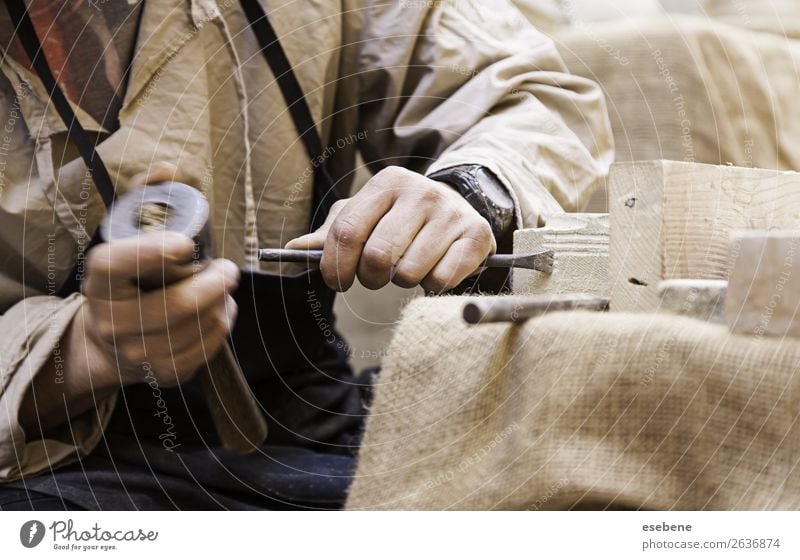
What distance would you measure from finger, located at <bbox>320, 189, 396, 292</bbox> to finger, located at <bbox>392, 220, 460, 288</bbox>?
0.07 ft

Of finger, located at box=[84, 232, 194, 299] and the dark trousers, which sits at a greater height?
finger, located at box=[84, 232, 194, 299]

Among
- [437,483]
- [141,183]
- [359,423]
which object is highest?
[141,183]

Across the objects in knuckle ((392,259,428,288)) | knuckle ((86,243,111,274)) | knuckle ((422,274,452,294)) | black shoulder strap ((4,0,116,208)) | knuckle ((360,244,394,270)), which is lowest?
knuckle ((422,274,452,294))

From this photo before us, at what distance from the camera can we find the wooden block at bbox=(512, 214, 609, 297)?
0.37 m

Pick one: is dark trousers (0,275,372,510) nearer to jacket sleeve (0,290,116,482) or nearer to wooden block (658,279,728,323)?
jacket sleeve (0,290,116,482)

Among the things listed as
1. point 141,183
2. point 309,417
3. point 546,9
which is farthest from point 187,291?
point 546,9

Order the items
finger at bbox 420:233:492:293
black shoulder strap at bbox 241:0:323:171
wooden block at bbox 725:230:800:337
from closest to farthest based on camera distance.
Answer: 1. wooden block at bbox 725:230:800:337
2. finger at bbox 420:233:492:293
3. black shoulder strap at bbox 241:0:323:171

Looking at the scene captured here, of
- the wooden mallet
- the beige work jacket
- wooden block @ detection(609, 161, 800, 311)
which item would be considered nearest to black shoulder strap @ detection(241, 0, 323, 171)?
the beige work jacket

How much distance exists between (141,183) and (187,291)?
85mm

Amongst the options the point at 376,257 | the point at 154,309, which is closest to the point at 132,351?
the point at 154,309

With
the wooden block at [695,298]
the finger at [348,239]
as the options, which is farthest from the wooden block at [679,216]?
the finger at [348,239]

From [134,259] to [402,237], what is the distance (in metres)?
0.12

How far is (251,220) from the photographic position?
481 mm
